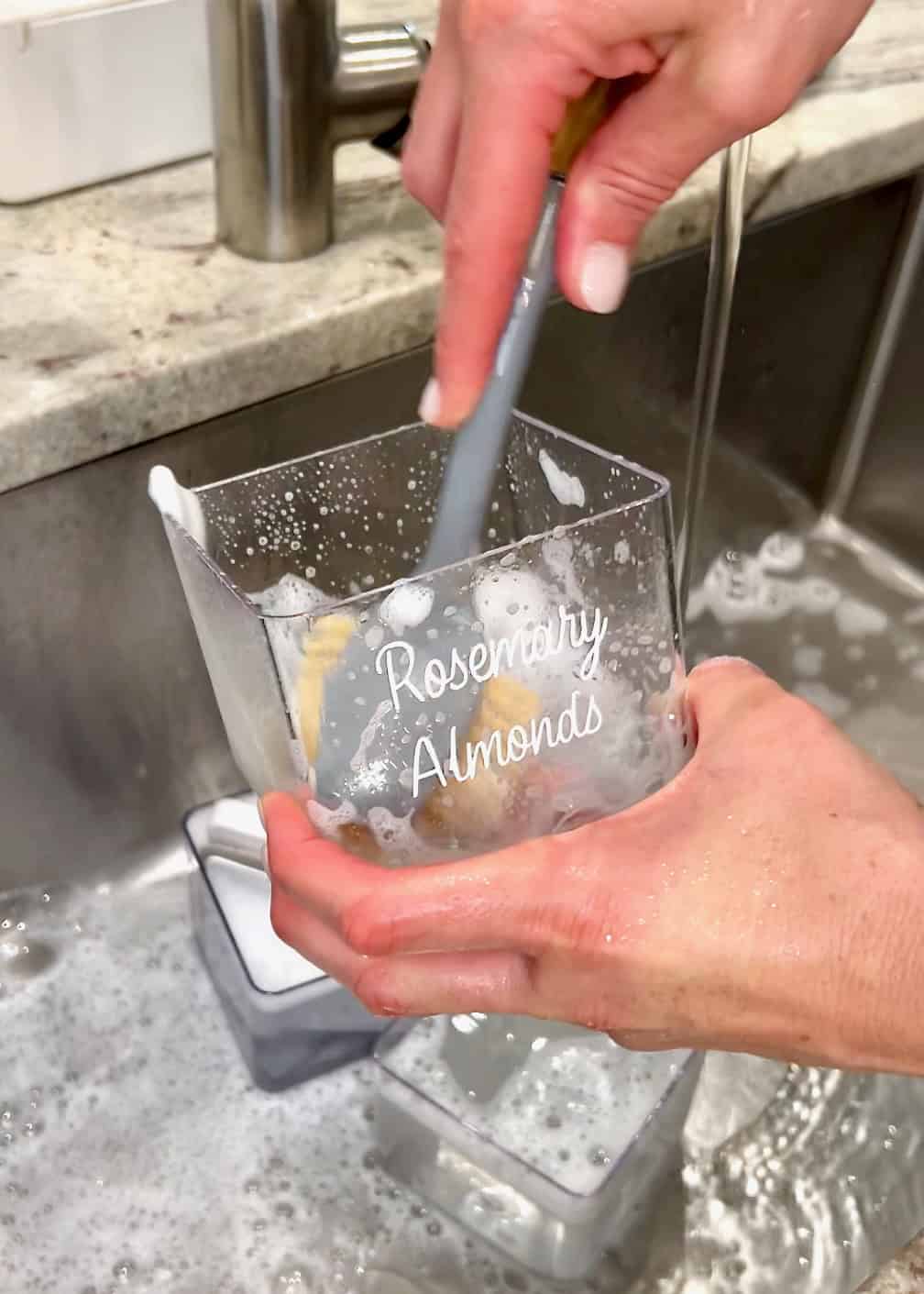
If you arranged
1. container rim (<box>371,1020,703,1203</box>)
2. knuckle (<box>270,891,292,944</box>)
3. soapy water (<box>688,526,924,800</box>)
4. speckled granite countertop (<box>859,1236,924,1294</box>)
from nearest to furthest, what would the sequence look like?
speckled granite countertop (<box>859,1236,924,1294</box>) → knuckle (<box>270,891,292,944</box>) → container rim (<box>371,1020,703,1203</box>) → soapy water (<box>688,526,924,800</box>)

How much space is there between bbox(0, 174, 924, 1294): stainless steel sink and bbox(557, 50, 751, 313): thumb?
0.22 meters

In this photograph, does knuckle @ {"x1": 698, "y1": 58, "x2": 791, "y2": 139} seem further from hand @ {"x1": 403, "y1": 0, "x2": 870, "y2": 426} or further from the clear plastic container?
the clear plastic container

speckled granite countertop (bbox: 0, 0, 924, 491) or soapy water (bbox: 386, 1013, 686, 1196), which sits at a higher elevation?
speckled granite countertop (bbox: 0, 0, 924, 491)

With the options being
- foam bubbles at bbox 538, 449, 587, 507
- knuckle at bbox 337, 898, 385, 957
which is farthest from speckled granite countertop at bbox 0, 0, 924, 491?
knuckle at bbox 337, 898, 385, 957

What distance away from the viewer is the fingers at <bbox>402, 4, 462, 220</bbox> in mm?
427

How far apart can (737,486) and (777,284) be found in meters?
0.14

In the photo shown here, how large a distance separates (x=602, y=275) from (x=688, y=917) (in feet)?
0.65

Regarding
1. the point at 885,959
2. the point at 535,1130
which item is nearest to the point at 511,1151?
the point at 535,1130

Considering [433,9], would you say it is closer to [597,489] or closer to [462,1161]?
[597,489]

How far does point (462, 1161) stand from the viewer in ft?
Result: 1.82

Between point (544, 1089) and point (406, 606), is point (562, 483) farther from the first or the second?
point (544, 1089)

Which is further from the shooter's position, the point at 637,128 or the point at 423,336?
the point at 423,336

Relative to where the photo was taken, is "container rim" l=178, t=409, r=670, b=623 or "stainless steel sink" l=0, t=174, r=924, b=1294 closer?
"container rim" l=178, t=409, r=670, b=623

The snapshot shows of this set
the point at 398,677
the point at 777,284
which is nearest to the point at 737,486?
the point at 777,284
